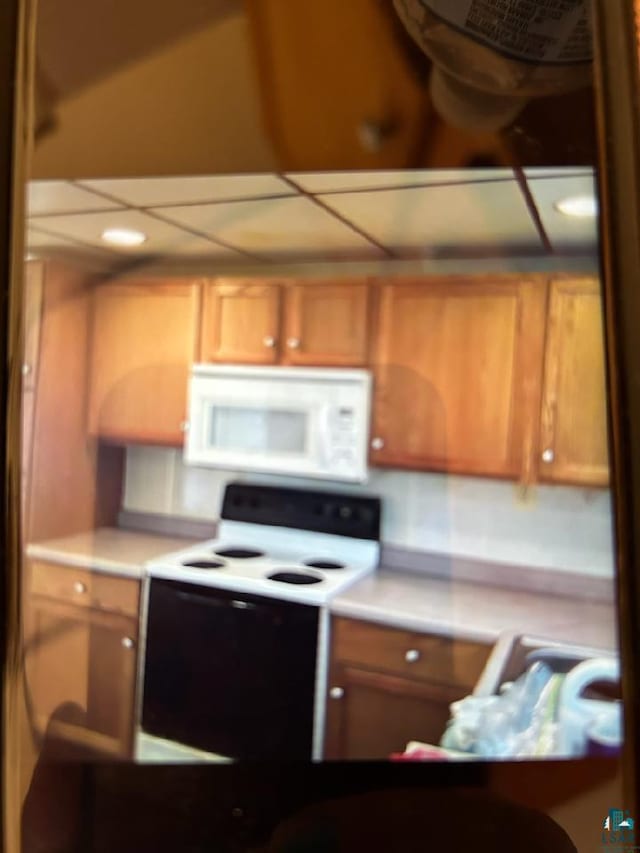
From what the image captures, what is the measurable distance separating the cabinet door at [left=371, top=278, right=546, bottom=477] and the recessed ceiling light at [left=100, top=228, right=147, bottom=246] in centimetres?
35

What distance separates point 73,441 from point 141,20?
466 millimetres

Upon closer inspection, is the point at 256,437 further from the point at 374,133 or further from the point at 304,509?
the point at 374,133

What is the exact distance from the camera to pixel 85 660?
0.78 meters

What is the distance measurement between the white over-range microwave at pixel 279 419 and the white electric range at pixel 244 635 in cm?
5

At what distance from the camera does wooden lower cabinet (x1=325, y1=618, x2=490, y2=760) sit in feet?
2.65

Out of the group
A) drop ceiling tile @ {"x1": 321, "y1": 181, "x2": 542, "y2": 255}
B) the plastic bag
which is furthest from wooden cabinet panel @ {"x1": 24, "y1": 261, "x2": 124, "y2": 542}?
the plastic bag

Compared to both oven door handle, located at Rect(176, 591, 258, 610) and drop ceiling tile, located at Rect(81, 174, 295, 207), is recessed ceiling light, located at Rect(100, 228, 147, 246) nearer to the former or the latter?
drop ceiling tile, located at Rect(81, 174, 295, 207)

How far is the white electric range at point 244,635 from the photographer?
808 mm

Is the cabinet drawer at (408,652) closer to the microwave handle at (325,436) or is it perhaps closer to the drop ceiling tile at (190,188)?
the microwave handle at (325,436)

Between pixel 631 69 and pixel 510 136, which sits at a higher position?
pixel 510 136

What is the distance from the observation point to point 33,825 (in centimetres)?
46

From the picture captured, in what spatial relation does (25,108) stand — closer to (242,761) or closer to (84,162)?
(84,162)

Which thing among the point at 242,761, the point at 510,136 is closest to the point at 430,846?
the point at 242,761

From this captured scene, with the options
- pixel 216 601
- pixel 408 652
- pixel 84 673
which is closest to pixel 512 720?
pixel 408 652
